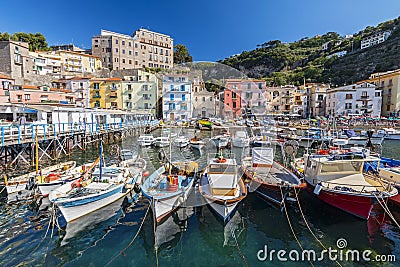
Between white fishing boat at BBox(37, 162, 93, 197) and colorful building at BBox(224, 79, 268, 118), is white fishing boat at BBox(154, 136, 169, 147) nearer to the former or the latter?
white fishing boat at BBox(37, 162, 93, 197)

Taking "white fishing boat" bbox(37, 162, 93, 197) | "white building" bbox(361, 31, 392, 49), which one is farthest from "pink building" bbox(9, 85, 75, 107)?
"white building" bbox(361, 31, 392, 49)

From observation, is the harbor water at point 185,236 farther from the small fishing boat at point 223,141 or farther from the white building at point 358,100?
the white building at point 358,100

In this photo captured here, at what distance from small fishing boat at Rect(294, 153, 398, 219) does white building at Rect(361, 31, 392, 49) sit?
101 m

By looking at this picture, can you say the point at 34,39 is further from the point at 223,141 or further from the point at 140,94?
the point at 223,141

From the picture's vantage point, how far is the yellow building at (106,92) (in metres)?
49.9

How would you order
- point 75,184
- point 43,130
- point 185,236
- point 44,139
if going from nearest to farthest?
point 185,236
point 75,184
point 44,139
point 43,130

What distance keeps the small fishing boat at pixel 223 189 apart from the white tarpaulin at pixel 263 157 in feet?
9.13

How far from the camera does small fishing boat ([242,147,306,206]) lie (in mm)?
10086

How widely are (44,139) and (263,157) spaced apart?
17.5 m

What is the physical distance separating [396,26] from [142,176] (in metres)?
117

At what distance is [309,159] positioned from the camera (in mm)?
11625

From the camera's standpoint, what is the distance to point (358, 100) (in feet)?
166

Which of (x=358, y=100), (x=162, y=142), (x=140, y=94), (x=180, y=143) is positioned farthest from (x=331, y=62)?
(x=162, y=142)

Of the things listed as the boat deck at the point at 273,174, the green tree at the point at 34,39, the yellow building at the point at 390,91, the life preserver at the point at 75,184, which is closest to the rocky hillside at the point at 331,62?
the yellow building at the point at 390,91
